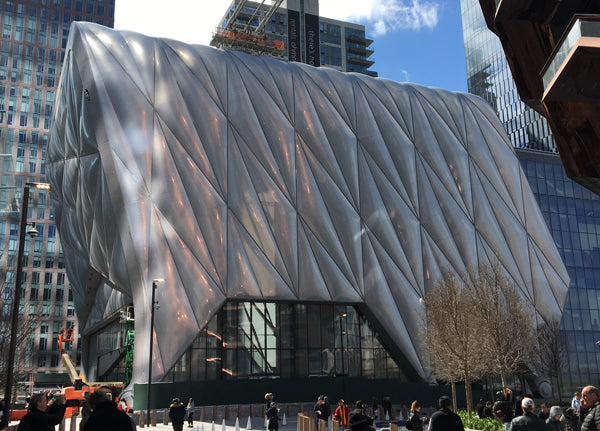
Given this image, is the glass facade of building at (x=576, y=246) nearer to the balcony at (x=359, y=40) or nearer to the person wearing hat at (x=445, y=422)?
the person wearing hat at (x=445, y=422)

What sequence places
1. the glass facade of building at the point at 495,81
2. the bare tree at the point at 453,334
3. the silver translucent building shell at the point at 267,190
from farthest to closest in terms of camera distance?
Result: 1. the glass facade of building at the point at 495,81
2. the silver translucent building shell at the point at 267,190
3. the bare tree at the point at 453,334

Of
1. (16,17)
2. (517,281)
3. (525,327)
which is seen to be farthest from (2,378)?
(16,17)

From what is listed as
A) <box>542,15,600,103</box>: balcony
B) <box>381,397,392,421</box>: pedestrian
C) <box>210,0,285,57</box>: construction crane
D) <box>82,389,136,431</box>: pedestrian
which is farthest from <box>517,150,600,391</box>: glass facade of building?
<box>82,389,136,431</box>: pedestrian

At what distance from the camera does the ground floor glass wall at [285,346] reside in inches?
1671

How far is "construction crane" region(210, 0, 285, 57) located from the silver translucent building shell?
2655 inches

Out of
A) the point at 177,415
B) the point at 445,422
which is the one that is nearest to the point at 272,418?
the point at 177,415

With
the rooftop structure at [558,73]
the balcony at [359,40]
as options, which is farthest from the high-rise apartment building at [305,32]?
the rooftop structure at [558,73]

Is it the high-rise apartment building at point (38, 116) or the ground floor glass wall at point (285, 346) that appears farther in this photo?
the high-rise apartment building at point (38, 116)

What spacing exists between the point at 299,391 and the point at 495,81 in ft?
293

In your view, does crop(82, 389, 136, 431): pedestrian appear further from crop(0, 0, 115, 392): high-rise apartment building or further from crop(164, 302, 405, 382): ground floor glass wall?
crop(0, 0, 115, 392): high-rise apartment building

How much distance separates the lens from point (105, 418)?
758cm

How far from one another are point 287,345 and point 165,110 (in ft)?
58.5

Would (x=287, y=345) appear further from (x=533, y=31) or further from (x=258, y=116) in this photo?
(x=533, y=31)

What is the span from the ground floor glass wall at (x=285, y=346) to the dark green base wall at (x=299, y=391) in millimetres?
1259
